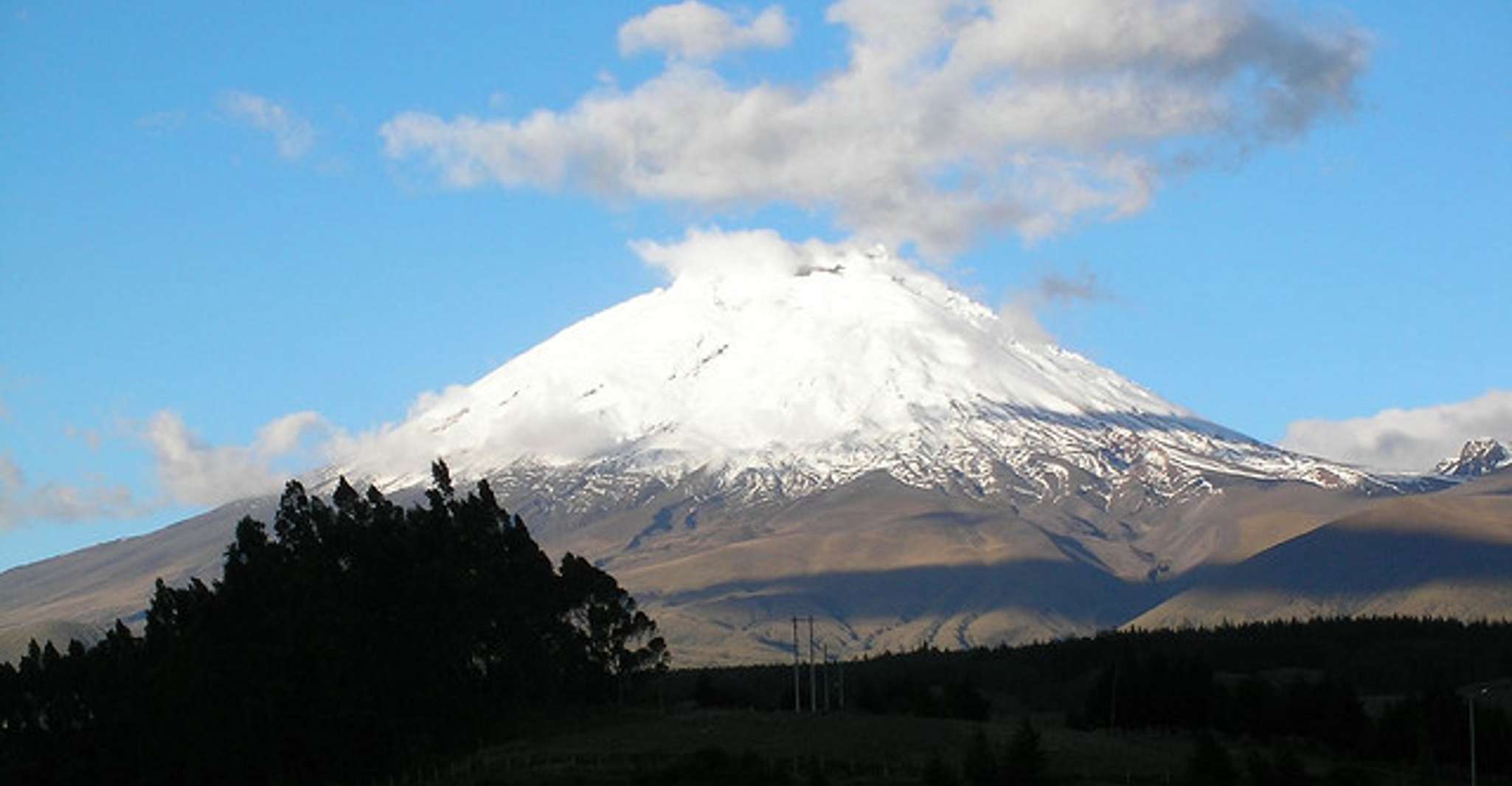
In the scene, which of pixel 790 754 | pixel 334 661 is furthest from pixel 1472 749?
pixel 334 661

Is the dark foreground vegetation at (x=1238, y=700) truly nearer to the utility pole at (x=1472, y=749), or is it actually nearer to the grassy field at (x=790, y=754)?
the grassy field at (x=790, y=754)

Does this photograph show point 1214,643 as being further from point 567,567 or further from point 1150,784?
point 1150,784

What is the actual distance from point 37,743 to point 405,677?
24.5m

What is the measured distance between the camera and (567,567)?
138750 millimetres

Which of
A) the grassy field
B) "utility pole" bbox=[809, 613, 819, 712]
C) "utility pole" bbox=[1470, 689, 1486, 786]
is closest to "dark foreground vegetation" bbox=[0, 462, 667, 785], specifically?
the grassy field

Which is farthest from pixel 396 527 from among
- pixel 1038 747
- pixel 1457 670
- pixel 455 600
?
pixel 1457 670

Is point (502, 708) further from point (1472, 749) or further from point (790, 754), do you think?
point (1472, 749)

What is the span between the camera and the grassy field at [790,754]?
303 ft

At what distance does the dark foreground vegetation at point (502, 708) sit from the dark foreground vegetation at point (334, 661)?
0.15m

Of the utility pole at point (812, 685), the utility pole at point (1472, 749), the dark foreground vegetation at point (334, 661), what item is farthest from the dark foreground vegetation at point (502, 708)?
the utility pole at point (1472, 749)

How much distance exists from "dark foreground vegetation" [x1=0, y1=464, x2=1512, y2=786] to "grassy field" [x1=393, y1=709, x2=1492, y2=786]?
0.25 metres

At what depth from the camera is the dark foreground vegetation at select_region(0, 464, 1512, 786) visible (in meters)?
97.8

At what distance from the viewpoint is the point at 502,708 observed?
118688 millimetres

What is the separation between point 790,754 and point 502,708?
2478 cm
